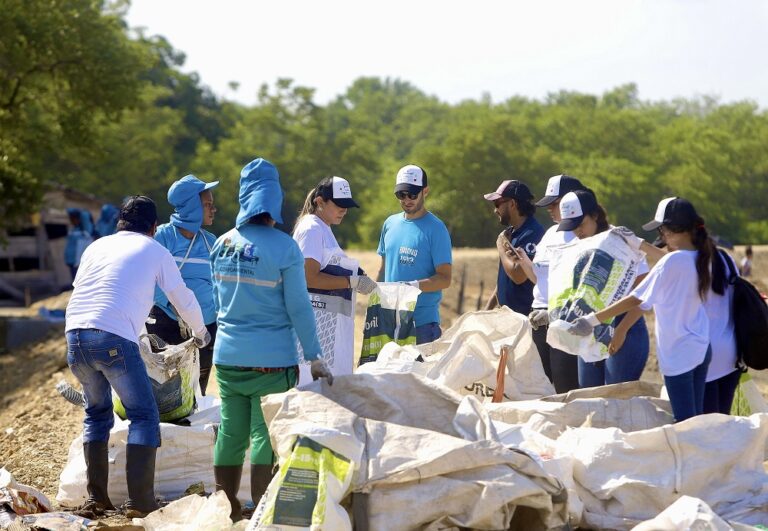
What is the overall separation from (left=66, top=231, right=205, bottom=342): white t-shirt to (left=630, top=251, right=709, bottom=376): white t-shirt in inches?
85.5

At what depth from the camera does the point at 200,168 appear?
48469mm

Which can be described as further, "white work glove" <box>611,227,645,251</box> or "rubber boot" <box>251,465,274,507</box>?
"white work glove" <box>611,227,645,251</box>

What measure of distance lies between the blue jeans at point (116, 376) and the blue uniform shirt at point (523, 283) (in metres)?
2.47

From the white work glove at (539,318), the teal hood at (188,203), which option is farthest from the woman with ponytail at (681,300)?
the teal hood at (188,203)

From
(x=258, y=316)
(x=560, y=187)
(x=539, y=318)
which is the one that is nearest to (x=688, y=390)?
(x=539, y=318)

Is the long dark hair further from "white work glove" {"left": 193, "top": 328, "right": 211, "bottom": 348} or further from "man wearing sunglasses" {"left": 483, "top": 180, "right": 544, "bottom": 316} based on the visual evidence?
"white work glove" {"left": 193, "top": 328, "right": 211, "bottom": 348}

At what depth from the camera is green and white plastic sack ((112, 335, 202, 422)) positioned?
20.0 ft

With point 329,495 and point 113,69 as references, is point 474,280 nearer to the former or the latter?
point 113,69

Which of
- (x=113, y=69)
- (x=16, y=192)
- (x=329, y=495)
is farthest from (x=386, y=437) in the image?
(x=113, y=69)

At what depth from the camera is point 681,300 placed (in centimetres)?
511

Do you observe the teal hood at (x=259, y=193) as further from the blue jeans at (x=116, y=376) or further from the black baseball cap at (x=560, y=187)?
the black baseball cap at (x=560, y=187)

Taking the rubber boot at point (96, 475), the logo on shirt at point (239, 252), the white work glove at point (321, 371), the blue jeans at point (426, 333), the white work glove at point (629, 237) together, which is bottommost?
the rubber boot at point (96, 475)

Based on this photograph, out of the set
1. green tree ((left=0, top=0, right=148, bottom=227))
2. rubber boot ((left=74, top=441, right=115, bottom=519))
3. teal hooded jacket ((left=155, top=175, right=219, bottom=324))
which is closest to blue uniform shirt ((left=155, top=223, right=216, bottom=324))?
teal hooded jacket ((left=155, top=175, right=219, bottom=324))

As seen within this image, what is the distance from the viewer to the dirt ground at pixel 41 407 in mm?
7109
